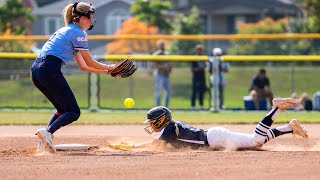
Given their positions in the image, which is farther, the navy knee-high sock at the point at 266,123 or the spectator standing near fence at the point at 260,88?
the spectator standing near fence at the point at 260,88

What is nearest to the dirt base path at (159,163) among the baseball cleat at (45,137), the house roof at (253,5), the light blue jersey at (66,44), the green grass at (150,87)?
the baseball cleat at (45,137)

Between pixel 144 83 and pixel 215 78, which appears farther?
pixel 144 83

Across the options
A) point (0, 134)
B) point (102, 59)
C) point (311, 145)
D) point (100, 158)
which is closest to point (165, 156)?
point (100, 158)

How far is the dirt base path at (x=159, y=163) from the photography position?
25.6 feet

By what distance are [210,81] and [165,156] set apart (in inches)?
400

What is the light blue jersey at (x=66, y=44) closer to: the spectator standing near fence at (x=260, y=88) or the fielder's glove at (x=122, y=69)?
the fielder's glove at (x=122, y=69)

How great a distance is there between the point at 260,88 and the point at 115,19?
2271 centimetres

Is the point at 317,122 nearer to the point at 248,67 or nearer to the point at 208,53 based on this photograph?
the point at 248,67

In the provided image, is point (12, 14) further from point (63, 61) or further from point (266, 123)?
point (266, 123)

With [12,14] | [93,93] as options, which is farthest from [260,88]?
[12,14]

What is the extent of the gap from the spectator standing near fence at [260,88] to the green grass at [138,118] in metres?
0.93

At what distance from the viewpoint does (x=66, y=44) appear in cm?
980

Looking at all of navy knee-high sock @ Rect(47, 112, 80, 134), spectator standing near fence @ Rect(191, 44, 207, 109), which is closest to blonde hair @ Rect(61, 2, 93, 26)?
navy knee-high sock @ Rect(47, 112, 80, 134)

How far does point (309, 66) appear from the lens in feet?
71.3
